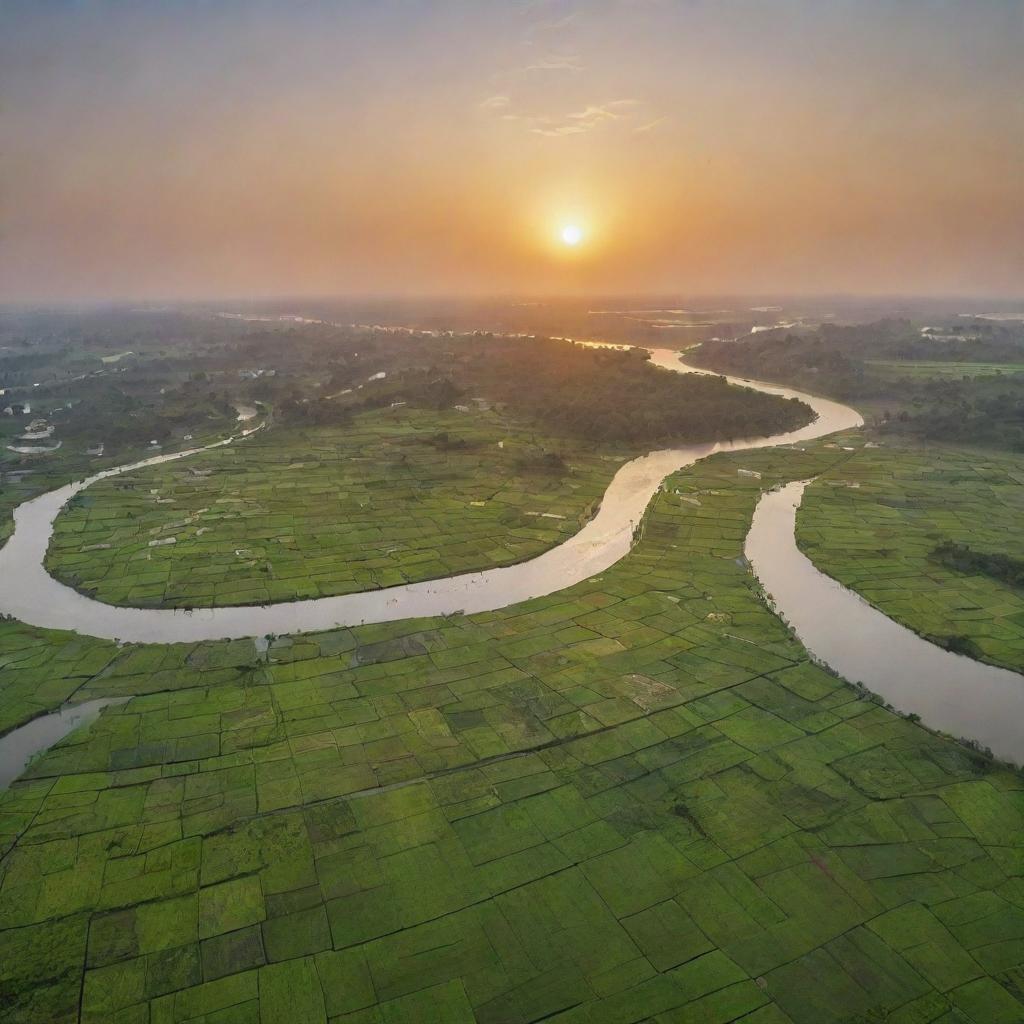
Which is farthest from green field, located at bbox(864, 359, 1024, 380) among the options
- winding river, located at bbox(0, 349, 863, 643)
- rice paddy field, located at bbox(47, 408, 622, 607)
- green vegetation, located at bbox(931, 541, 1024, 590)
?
winding river, located at bbox(0, 349, 863, 643)

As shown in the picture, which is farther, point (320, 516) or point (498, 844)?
point (320, 516)

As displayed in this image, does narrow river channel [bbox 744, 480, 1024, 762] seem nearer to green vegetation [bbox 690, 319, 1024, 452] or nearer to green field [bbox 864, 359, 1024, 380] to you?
green vegetation [bbox 690, 319, 1024, 452]

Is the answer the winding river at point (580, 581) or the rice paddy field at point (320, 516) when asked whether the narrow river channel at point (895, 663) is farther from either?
the rice paddy field at point (320, 516)

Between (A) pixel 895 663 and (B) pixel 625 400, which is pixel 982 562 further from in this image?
(B) pixel 625 400

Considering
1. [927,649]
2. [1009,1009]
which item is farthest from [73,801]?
[927,649]

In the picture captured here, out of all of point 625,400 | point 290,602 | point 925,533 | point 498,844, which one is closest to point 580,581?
point 290,602

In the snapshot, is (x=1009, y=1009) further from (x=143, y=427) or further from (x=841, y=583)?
(x=143, y=427)
